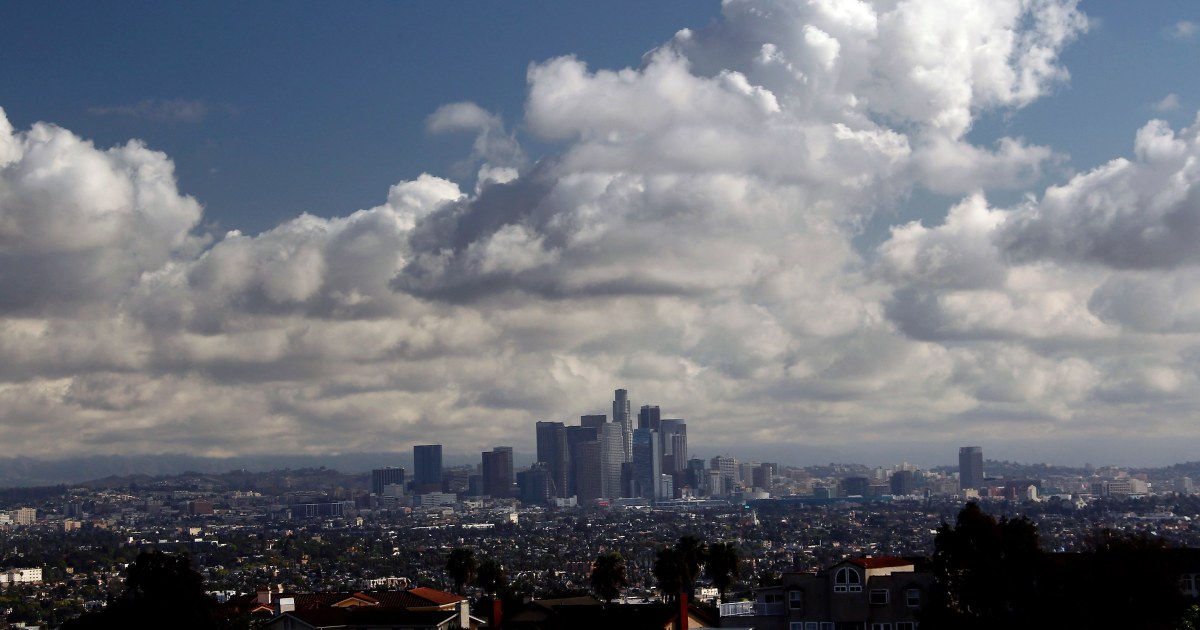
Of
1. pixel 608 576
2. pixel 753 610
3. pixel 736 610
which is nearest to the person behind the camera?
pixel 753 610

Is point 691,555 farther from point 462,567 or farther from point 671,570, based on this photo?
point 462,567

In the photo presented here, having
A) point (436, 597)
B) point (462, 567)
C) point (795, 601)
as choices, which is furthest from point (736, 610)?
point (462, 567)

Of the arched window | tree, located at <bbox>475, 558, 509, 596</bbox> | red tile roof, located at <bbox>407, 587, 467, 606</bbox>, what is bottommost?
tree, located at <bbox>475, 558, 509, 596</bbox>

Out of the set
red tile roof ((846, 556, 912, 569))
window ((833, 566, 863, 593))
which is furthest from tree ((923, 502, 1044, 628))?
red tile roof ((846, 556, 912, 569))

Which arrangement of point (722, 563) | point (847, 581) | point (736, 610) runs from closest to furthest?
point (847, 581), point (736, 610), point (722, 563)

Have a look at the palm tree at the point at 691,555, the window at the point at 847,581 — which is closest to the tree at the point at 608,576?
the palm tree at the point at 691,555

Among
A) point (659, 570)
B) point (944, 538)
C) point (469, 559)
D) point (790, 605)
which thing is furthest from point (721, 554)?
point (944, 538)

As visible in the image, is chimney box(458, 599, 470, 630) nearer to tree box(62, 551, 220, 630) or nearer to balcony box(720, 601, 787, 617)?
balcony box(720, 601, 787, 617)

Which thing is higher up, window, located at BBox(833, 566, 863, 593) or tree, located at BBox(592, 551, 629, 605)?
window, located at BBox(833, 566, 863, 593)

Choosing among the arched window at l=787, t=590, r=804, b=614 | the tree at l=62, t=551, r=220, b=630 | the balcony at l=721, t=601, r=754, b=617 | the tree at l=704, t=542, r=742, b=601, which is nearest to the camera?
the tree at l=62, t=551, r=220, b=630

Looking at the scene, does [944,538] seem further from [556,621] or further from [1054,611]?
[556,621]
